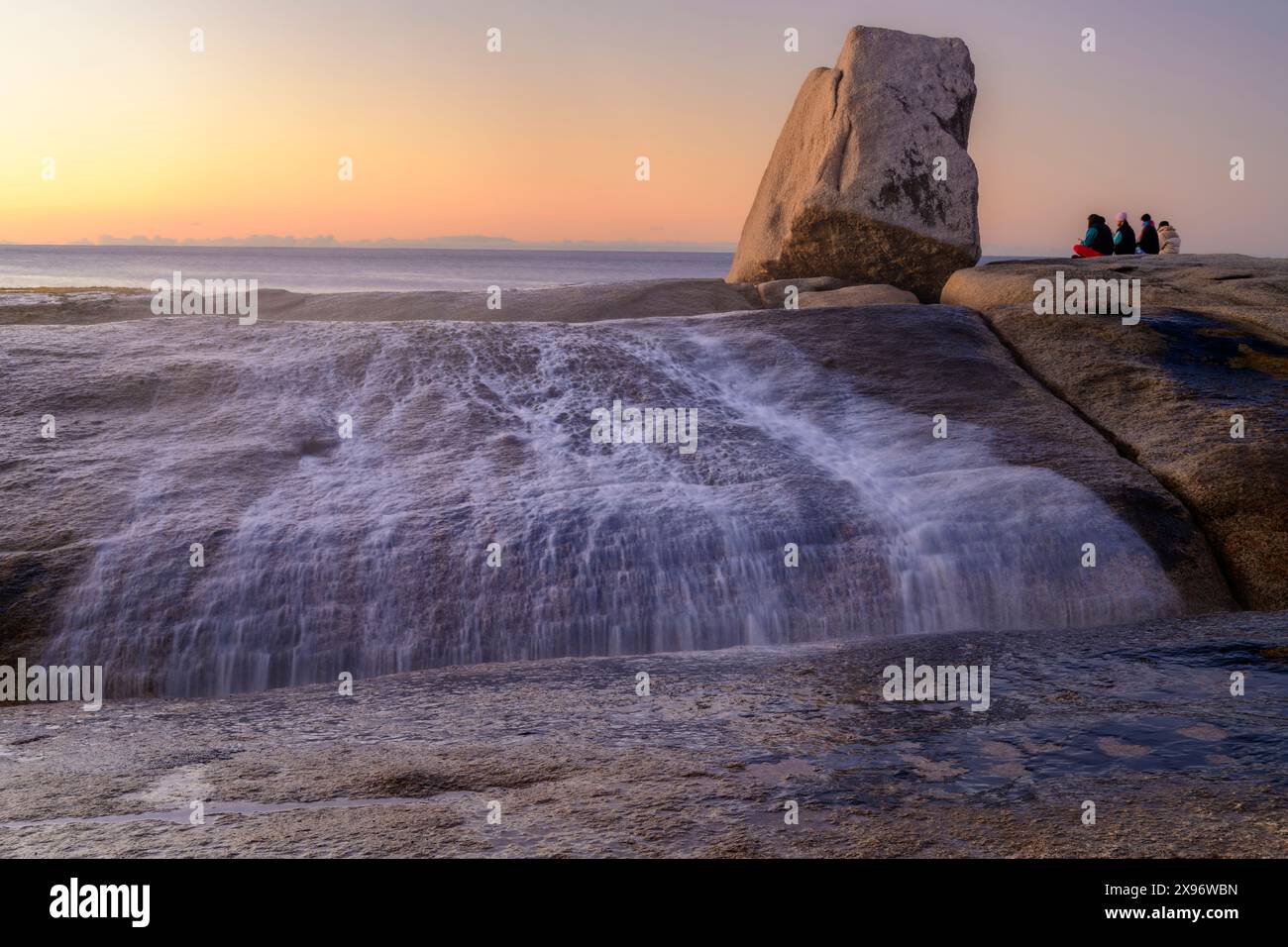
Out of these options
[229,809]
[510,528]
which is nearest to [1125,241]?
[510,528]

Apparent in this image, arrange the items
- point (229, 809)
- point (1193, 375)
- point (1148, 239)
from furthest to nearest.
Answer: point (1148, 239) < point (1193, 375) < point (229, 809)

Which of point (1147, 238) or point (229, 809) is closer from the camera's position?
point (229, 809)

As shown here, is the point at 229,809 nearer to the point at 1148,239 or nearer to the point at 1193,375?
the point at 1193,375

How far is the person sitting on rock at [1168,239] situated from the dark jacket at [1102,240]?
6.25 feet

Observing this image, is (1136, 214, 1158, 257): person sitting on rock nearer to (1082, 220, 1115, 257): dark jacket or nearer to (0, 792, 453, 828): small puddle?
(1082, 220, 1115, 257): dark jacket

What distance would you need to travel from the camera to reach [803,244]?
46.3 ft

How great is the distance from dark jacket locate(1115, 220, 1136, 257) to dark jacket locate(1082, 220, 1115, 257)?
2.61 feet

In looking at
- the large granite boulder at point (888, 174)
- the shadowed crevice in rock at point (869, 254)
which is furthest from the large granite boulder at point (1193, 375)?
the large granite boulder at point (888, 174)

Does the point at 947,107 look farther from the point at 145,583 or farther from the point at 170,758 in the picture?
the point at 170,758

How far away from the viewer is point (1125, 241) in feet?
60.5

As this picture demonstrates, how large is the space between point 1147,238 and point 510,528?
1535 cm

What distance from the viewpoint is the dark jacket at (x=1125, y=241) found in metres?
18.4

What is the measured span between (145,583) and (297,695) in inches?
57.6
